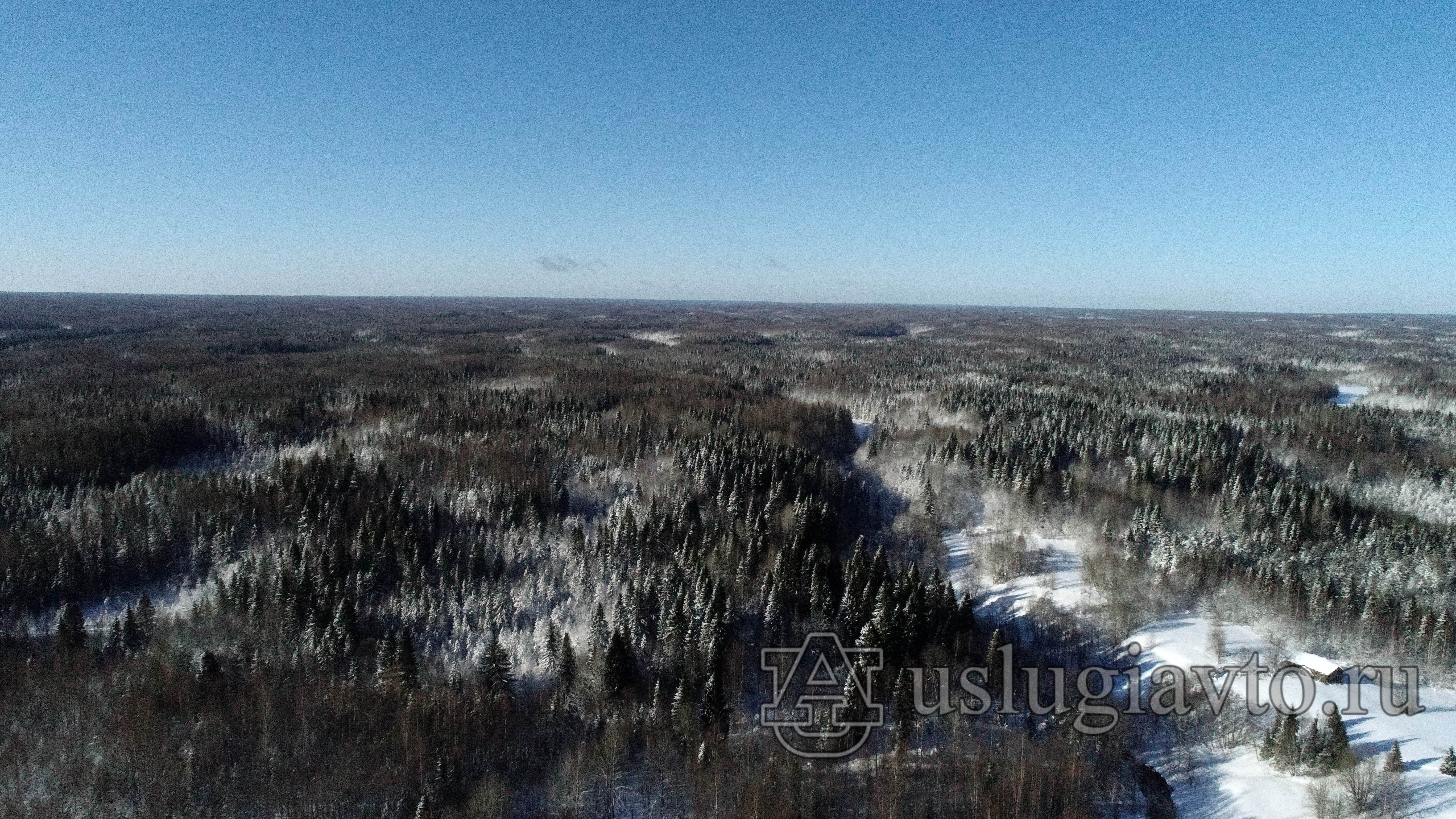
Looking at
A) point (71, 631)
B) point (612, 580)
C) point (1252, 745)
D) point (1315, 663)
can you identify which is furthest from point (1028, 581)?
point (71, 631)

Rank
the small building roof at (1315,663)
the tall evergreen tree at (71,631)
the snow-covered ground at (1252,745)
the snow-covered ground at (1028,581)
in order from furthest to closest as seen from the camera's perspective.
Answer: the snow-covered ground at (1028,581)
the tall evergreen tree at (71,631)
the small building roof at (1315,663)
the snow-covered ground at (1252,745)

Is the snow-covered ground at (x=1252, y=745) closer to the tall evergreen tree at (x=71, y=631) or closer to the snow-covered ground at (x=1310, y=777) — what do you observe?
the snow-covered ground at (x=1310, y=777)

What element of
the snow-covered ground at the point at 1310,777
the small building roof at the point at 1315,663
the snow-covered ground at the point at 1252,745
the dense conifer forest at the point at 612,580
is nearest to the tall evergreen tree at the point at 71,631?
the dense conifer forest at the point at 612,580

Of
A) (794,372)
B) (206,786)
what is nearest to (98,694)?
(206,786)

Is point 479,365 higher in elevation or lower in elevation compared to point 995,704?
higher

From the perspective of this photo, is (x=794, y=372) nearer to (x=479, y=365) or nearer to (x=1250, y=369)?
(x=479, y=365)

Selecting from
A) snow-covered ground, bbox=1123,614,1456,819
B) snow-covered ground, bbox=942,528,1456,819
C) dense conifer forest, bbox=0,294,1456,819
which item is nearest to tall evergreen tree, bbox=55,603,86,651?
dense conifer forest, bbox=0,294,1456,819
